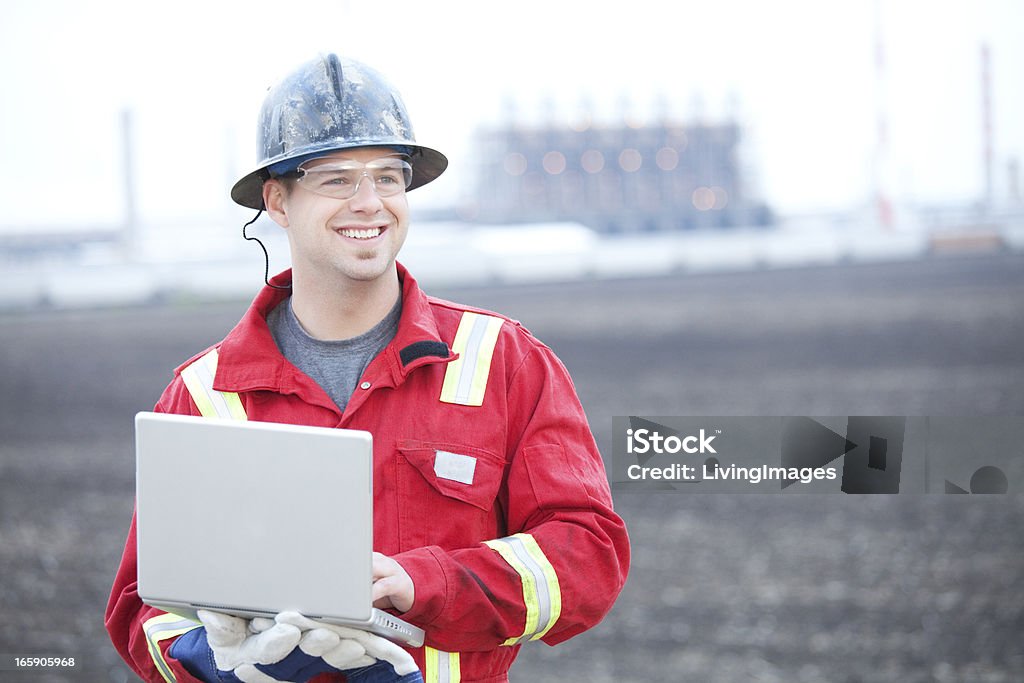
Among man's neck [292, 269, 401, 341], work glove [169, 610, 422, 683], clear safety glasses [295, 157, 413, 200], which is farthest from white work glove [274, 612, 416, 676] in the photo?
clear safety glasses [295, 157, 413, 200]

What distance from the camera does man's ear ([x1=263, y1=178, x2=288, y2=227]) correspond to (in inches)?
67.2

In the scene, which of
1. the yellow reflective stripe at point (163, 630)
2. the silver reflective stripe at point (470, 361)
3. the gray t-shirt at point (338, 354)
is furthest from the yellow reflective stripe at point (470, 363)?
the yellow reflective stripe at point (163, 630)

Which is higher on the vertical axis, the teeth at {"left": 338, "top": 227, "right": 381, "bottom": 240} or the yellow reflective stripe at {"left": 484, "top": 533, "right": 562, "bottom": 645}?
the teeth at {"left": 338, "top": 227, "right": 381, "bottom": 240}

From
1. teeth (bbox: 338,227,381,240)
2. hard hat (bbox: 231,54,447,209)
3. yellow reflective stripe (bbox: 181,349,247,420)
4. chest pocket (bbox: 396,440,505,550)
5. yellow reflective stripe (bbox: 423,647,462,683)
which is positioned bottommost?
yellow reflective stripe (bbox: 423,647,462,683)

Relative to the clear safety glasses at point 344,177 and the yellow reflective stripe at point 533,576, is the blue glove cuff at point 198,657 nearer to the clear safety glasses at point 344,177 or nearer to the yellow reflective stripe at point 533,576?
the yellow reflective stripe at point 533,576

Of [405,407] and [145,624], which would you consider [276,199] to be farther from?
[145,624]

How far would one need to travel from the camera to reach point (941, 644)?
4121mm

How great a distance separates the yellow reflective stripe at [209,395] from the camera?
163 cm

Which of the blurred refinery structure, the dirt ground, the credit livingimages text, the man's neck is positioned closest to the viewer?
the man's neck

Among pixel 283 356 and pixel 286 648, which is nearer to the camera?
pixel 286 648

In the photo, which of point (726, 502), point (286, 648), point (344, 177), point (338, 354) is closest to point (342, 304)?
point (338, 354)

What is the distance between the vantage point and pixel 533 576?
1509 mm

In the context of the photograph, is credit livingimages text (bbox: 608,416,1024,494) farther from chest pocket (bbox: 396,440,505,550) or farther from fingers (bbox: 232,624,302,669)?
fingers (bbox: 232,624,302,669)

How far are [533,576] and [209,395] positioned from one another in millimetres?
517
